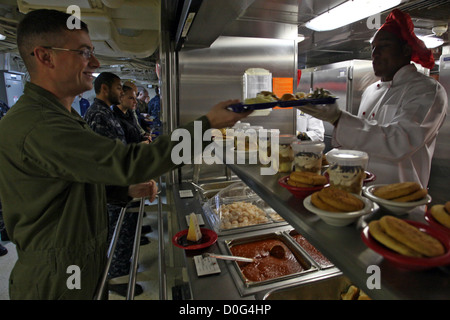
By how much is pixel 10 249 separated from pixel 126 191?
3.38 meters

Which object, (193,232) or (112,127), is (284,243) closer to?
(193,232)

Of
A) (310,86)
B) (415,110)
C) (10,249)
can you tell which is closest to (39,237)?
(415,110)

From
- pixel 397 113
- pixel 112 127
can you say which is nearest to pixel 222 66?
pixel 112 127

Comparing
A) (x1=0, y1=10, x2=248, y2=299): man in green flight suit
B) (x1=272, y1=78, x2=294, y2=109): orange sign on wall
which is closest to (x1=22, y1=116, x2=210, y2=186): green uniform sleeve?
(x1=0, y1=10, x2=248, y2=299): man in green flight suit

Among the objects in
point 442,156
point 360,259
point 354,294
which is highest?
point 360,259

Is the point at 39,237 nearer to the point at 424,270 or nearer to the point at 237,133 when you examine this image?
the point at 237,133

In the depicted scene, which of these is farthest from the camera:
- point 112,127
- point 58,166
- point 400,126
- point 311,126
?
point 311,126

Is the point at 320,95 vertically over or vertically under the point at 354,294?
over

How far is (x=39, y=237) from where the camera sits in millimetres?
1163

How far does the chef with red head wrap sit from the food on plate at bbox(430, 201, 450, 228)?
652mm

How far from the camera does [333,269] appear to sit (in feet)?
4.82

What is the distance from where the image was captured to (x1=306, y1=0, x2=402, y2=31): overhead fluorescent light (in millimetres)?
2121

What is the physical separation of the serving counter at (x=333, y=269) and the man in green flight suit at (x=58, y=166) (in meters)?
0.41

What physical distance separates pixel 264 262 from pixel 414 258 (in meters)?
1.10
